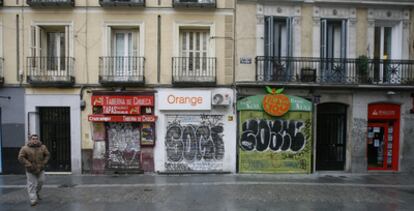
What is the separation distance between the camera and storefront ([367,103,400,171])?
43.4 ft

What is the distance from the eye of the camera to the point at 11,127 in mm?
12453

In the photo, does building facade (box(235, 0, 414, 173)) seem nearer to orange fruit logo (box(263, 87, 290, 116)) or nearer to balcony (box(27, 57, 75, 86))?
orange fruit logo (box(263, 87, 290, 116))

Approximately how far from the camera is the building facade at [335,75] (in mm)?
12508

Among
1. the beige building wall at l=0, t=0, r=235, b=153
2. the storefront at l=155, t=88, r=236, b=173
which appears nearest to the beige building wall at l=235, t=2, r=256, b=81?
the beige building wall at l=0, t=0, r=235, b=153

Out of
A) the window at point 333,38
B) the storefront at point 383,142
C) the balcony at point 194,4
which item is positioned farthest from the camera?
the storefront at point 383,142

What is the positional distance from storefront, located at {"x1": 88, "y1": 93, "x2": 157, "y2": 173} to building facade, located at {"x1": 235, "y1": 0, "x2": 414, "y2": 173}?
3.69 meters

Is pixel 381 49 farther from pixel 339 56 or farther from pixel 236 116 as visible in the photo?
pixel 236 116

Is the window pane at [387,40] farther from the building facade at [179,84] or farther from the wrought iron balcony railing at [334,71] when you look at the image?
the building facade at [179,84]

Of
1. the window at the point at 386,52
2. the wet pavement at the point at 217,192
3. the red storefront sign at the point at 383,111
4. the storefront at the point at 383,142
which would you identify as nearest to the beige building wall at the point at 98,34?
the wet pavement at the point at 217,192

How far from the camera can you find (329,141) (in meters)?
13.1

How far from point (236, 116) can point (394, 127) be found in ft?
22.5

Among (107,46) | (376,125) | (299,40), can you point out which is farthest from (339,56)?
(107,46)

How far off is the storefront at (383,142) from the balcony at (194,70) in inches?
276

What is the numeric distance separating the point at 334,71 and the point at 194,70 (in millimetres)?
5728
